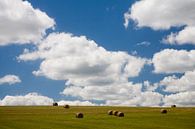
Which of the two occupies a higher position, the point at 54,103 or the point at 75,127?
the point at 54,103

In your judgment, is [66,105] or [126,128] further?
[66,105]

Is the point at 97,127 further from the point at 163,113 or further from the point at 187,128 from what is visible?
the point at 163,113

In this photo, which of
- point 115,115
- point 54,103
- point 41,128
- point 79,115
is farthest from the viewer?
point 54,103

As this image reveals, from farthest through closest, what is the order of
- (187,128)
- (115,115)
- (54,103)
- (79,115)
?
(54,103) → (115,115) → (79,115) → (187,128)

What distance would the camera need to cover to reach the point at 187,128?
4488cm

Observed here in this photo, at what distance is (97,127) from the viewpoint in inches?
1708

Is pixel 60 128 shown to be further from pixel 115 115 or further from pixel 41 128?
pixel 115 115

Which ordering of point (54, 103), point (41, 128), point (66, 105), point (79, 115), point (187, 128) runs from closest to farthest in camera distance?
point (41, 128), point (187, 128), point (79, 115), point (66, 105), point (54, 103)

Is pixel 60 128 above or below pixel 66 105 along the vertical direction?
below

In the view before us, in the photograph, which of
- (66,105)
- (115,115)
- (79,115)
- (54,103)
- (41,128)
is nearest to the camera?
(41,128)

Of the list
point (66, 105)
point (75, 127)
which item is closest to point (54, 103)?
point (66, 105)

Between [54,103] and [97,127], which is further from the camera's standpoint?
[54,103]

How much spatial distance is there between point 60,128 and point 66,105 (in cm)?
4841

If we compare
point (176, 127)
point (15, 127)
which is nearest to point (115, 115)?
point (176, 127)
